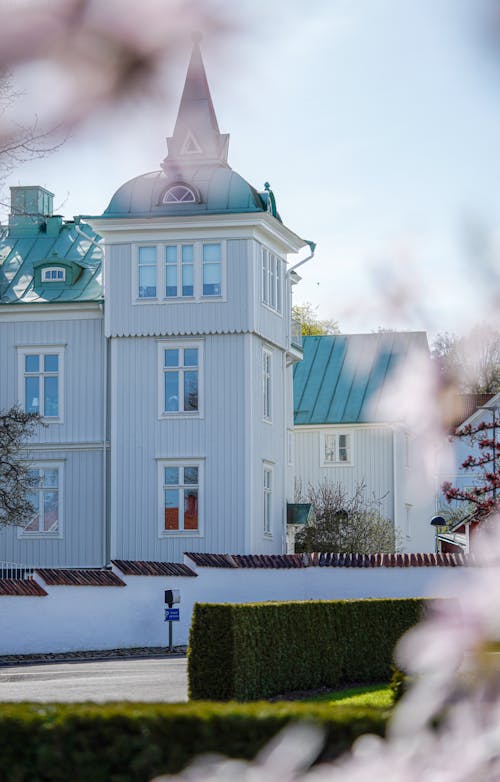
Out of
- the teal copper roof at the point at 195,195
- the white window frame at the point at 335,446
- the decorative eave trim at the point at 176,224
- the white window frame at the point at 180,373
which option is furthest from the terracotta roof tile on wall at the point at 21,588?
the white window frame at the point at 335,446

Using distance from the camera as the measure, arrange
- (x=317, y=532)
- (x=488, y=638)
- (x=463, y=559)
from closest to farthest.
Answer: (x=488, y=638) < (x=463, y=559) < (x=317, y=532)

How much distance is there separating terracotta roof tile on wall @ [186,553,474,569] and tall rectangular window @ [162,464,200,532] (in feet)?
10.7

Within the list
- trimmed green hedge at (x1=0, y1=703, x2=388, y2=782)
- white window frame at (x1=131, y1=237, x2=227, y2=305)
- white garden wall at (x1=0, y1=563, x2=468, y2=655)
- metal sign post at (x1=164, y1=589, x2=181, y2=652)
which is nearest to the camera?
trimmed green hedge at (x1=0, y1=703, x2=388, y2=782)

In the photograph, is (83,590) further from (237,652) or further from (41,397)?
(237,652)

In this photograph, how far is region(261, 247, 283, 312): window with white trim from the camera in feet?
124

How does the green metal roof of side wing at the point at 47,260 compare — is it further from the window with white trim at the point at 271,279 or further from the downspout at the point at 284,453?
the downspout at the point at 284,453

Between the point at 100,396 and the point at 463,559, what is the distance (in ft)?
40.7

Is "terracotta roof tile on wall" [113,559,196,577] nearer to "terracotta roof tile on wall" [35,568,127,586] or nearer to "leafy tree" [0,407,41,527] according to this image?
"terracotta roof tile on wall" [35,568,127,586]

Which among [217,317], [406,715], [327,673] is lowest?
[327,673]

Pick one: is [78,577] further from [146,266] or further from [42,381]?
[146,266]

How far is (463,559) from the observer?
30.0m

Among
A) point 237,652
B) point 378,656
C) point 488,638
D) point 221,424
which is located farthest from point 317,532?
point 488,638

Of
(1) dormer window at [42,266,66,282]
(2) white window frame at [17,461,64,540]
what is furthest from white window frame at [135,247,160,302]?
(2) white window frame at [17,461,64,540]

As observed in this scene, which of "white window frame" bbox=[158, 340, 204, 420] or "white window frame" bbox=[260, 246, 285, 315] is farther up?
"white window frame" bbox=[260, 246, 285, 315]
